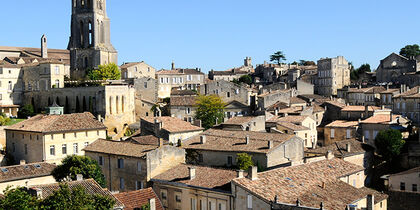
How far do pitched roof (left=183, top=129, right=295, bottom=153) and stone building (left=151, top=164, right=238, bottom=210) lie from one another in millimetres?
5308

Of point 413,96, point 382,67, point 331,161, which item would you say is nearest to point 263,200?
point 331,161

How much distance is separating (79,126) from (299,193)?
27.2 metres

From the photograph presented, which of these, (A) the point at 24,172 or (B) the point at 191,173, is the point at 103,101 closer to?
(A) the point at 24,172

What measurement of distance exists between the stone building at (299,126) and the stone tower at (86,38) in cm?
3241

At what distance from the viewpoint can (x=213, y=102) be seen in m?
67.7

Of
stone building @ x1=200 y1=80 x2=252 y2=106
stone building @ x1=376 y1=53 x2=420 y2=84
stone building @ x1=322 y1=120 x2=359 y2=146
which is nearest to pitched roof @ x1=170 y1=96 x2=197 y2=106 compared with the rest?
stone building @ x1=200 y1=80 x2=252 y2=106

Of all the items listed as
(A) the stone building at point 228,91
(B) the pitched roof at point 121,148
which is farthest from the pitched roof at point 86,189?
(A) the stone building at point 228,91

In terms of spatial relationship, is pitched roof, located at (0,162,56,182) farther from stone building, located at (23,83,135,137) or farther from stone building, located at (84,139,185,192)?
stone building, located at (23,83,135,137)

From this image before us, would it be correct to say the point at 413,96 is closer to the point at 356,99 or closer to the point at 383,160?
the point at 383,160

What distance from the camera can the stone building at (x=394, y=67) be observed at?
85.1 meters

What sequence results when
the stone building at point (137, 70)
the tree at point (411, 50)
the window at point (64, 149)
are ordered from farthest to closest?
1. the tree at point (411, 50)
2. the stone building at point (137, 70)
3. the window at point (64, 149)

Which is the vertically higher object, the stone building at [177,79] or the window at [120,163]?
the stone building at [177,79]

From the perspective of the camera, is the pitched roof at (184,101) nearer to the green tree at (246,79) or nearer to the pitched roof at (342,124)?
the pitched roof at (342,124)

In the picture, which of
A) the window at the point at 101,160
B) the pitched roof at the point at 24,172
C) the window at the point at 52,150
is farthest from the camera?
the window at the point at 52,150
